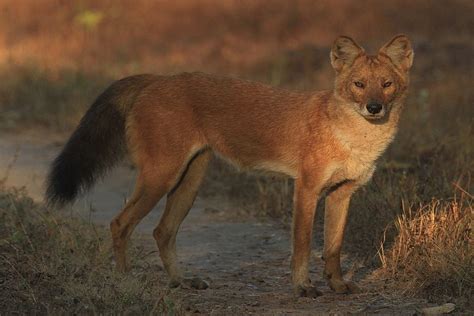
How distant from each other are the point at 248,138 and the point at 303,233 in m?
0.83

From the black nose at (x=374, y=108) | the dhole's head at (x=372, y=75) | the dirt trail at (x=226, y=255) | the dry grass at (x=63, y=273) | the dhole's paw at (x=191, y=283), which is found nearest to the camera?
the dry grass at (x=63, y=273)

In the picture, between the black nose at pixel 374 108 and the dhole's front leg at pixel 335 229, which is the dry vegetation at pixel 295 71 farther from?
the black nose at pixel 374 108

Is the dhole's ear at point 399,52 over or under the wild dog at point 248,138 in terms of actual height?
over

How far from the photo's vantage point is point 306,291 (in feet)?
19.5

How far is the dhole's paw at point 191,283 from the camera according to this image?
6.18 meters

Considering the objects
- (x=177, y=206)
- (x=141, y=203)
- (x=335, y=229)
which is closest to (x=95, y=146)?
(x=141, y=203)

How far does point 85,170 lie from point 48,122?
5.49 metres

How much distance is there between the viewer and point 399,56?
6.29 metres


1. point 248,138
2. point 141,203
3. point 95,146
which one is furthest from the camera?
point 248,138

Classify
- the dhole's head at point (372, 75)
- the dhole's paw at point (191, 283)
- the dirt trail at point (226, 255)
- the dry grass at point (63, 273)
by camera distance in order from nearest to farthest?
the dry grass at point (63, 273), the dirt trail at point (226, 255), the dhole's head at point (372, 75), the dhole's paw at point (191, 283)

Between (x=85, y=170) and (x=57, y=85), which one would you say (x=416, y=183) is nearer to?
(x=85, y=170)

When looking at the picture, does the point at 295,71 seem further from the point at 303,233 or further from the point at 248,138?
the point at 303,233

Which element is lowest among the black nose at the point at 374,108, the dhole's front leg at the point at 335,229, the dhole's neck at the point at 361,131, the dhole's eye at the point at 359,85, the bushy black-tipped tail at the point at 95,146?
the dhole's front leg at the point at 335,229

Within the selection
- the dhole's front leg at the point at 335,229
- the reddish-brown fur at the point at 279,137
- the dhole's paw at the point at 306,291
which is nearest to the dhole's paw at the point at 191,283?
the reddish-brown fur at the point at 279,137
